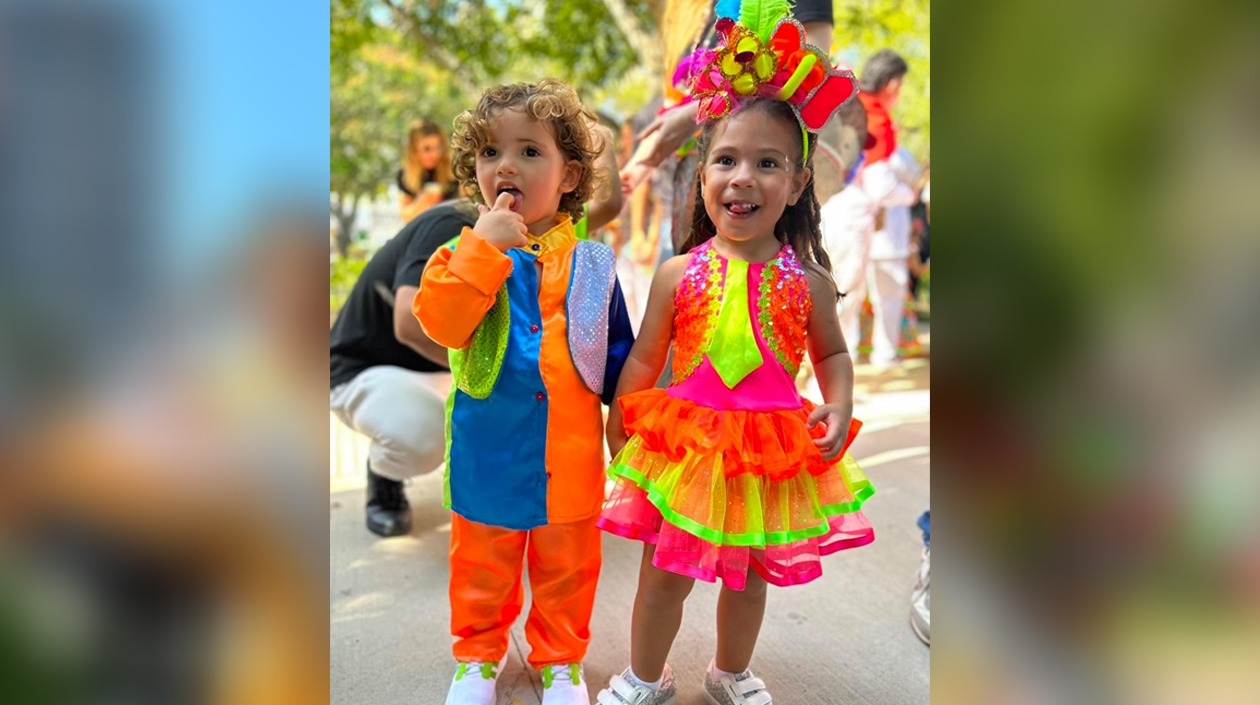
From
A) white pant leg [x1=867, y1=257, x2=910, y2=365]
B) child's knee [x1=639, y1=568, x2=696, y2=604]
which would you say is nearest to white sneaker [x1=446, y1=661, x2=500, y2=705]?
child's knee [x1=639, y1=568, x2=696, y2=604]

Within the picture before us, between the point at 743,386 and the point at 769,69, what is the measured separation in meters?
0.66

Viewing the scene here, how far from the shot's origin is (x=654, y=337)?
6.33 ft

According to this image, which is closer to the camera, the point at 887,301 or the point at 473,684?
the point at 473,684

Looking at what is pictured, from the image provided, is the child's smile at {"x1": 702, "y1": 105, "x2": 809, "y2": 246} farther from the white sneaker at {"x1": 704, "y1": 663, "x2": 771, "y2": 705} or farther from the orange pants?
the white sneaker at {"x1": 704, "y1": 663, "x2": 771, "y2": 705}

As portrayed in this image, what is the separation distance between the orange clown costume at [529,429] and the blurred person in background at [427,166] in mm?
3585

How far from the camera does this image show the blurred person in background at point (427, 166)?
5.43 meters

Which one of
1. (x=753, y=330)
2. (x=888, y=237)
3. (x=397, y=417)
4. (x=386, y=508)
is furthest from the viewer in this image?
(x=888, y=237)

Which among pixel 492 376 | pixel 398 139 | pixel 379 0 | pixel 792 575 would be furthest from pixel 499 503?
pixel 398 139

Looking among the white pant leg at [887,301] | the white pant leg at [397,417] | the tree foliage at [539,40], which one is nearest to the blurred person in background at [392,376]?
the white pant leg at [397,417]

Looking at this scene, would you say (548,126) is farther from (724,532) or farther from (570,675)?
(570,675)
